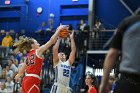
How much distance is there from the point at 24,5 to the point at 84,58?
880 centimetres

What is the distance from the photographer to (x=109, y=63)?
345 cm

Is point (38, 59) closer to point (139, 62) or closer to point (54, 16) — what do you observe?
point (139, 62)

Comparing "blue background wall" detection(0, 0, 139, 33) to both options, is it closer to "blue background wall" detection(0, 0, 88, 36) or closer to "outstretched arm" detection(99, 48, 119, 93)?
"blue background wall" detection(0, 0, 88, 36)

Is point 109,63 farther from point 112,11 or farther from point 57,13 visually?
point 57,13

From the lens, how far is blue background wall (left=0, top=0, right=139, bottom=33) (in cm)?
1995

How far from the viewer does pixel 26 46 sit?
7480 millimetres

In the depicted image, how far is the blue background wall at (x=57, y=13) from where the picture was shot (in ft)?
65.5

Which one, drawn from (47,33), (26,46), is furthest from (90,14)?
(26,46)

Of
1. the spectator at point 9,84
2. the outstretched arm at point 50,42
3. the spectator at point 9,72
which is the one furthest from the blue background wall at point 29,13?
the outstretched arm at point 50,42

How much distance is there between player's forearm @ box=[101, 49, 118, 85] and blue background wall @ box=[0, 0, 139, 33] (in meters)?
16.1

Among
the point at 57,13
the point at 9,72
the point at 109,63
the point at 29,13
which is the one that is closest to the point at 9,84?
the point at 9,72

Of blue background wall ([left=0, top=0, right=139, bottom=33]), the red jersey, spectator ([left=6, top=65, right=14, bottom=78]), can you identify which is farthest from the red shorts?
blue background wall ([left=0, top=0, right=139, bottom=33])

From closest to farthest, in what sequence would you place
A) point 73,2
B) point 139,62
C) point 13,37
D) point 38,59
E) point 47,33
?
1. point 139,62
2. point 38,59
3. point 47,33
4. point 13,37
5. point 73,2

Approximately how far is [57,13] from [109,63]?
1749 centimetres
